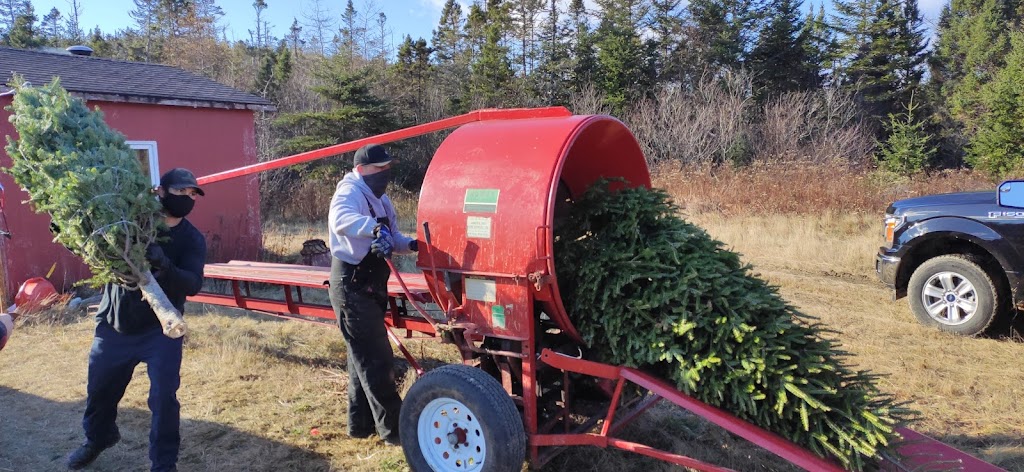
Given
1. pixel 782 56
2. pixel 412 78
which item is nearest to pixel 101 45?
pixel 412 78

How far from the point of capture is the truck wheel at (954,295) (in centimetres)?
614

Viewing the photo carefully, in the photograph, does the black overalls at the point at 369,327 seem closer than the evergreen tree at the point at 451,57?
Yes

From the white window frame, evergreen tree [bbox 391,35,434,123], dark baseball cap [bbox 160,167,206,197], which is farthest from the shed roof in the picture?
evergreen tree [bbox 391,35,434,123]

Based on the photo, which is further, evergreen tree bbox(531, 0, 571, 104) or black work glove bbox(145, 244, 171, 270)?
evergreen tree bbox(531, 0, 571, 104)

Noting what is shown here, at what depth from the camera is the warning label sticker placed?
327cm

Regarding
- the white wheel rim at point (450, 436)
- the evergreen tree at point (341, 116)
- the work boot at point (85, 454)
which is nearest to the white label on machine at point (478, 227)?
the white wheel rim at point (450, 436)

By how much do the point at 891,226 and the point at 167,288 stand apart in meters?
6.89

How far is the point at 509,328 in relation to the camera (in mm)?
3369

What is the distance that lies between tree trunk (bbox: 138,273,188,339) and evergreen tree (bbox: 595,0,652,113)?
26535 mm

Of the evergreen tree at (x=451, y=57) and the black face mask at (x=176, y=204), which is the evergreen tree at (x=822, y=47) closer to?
the evergreen tree at (x=451, y=57)

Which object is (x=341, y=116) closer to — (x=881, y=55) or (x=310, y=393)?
(x=310, y=393)

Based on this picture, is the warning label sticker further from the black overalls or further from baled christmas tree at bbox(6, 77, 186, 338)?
baled christmas tree at bbox(6, 77, 186, 338)

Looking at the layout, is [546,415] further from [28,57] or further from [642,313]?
[28,57]

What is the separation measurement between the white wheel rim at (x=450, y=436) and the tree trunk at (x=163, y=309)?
4.32ft
